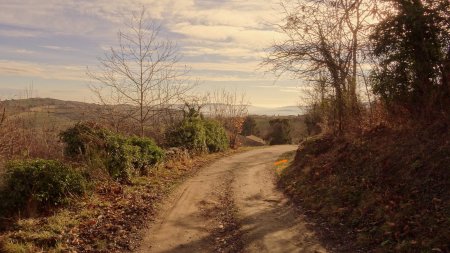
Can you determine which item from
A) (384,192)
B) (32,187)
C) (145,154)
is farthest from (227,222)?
(145,154)

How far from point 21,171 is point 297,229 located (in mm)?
7255

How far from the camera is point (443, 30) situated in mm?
11180

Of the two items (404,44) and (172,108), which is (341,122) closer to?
(404,44)

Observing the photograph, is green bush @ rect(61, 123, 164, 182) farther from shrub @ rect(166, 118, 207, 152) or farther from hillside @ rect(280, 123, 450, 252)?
shrub @ rect(166, 118, 207, 152)

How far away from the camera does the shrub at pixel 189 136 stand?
75.7 ft

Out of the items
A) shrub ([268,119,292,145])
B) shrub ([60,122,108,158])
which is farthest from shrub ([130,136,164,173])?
shrub ([268,119,292,145])

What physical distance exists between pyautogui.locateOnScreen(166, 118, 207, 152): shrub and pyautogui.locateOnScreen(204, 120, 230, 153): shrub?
1309mm

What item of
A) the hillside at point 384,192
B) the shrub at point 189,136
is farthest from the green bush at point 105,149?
the shrub at point 189,136

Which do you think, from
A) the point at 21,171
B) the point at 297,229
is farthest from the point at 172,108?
the point at 297,229

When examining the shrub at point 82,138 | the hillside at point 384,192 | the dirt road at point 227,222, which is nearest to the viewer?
the hillside at point 384,192

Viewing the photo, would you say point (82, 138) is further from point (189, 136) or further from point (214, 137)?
point (214, 137)

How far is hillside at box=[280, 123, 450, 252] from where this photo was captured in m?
7.39

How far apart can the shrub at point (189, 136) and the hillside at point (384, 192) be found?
33.3ft

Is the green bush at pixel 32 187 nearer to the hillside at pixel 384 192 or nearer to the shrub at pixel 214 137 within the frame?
the hillside at pixel 384 192
